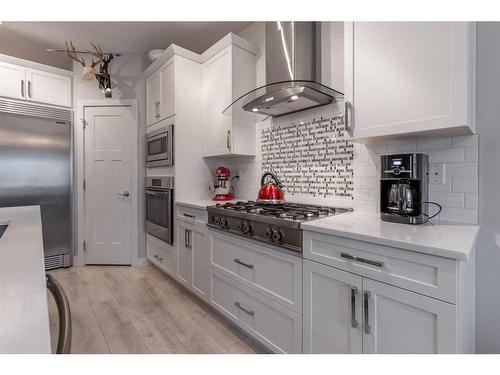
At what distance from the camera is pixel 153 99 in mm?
3057

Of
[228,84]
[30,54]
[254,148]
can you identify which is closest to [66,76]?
[30,54]

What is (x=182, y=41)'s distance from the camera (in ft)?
10.4

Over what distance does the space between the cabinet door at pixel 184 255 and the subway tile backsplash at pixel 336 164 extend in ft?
2.35

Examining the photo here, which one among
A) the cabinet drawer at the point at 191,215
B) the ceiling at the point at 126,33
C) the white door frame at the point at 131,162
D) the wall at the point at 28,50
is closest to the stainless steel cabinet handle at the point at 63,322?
the cabinet drawer at the point at 191,215

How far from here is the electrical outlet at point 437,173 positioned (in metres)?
1.46

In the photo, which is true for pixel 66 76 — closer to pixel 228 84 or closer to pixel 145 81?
pixel 145 81

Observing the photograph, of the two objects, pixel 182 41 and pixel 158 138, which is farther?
pixel 182 41

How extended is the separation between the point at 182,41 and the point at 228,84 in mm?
1234

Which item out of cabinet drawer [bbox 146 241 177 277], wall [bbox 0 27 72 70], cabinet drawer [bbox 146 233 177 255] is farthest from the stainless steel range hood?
wall [bbox 0 27 72 70]

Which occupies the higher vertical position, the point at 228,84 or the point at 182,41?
the point at 182,41

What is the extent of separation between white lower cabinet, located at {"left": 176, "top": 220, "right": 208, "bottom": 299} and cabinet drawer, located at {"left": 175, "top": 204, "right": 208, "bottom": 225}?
0.04 meters

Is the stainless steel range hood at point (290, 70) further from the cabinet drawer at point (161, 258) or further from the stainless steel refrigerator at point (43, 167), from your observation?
the stainless steel refrigerator at point (43, 167)

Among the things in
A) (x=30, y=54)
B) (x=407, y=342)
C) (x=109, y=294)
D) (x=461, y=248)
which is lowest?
(x=109, y=294)
